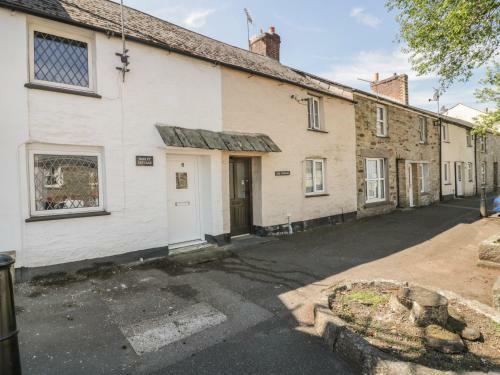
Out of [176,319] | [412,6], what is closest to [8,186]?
[176,319]

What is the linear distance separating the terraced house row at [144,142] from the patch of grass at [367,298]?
4470 mm

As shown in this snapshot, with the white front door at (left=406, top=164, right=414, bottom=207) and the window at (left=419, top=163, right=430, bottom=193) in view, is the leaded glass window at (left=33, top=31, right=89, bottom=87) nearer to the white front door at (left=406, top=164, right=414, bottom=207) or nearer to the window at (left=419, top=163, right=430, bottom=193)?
the white front door at (left=406, top=164, right=414, bottom=207)

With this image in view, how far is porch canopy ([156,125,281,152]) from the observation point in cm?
721

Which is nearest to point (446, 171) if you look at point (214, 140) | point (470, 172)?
point (470, 172)

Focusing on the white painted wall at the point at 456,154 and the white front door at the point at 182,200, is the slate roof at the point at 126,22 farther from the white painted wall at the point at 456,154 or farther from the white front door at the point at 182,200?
the white painted wall at the point at 456,154

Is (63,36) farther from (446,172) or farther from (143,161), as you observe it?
(446,172)

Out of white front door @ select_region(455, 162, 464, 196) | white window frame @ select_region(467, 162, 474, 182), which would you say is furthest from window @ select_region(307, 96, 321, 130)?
white window frame @ select_region(467, 162, 474, 182)

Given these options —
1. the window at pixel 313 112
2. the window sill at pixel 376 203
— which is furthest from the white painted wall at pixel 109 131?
the window sill at pixel 376 203

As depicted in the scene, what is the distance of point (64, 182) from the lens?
6.21 m

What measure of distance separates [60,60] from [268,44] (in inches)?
396

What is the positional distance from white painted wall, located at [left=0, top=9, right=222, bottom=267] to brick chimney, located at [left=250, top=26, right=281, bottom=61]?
268 inches

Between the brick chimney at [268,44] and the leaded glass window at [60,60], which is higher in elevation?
the brick chimney at [268,44]

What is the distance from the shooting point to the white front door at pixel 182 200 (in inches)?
315

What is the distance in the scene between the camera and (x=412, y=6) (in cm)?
805
